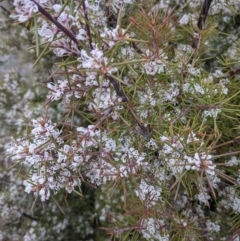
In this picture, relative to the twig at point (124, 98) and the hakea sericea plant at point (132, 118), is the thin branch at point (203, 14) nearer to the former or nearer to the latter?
the hakea sericea plant at point (132, 118)

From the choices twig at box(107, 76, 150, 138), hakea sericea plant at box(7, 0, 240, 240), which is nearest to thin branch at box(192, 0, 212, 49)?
hakea sericea plant at box(7, 0, 240, 240)

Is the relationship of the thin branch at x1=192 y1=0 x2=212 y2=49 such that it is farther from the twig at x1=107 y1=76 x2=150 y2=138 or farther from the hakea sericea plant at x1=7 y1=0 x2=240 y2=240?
the twig at x1=107 y1=76 x2=150 y2=138

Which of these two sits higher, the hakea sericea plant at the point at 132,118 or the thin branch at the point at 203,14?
the thin branch at the point at 203,14

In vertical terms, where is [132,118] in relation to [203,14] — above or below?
below

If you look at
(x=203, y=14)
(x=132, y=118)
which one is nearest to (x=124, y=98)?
(x=132, y=118)

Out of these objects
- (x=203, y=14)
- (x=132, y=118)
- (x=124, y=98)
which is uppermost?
(x=203, y=14)

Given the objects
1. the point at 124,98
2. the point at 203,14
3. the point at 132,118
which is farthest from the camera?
the point at 203,14

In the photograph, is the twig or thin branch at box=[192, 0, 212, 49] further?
thin branch at box=[192, 0, 212, 49]

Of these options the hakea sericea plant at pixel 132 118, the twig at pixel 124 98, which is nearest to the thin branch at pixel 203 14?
the hakea sericea plant at pixel 132 118

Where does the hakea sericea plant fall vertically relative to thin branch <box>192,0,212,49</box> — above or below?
below

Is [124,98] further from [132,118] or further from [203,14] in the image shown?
[203,14]

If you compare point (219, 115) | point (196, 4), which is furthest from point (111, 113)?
point (196, 4)

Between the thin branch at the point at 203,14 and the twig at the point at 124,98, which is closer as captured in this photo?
the twig at the point at 124,98
